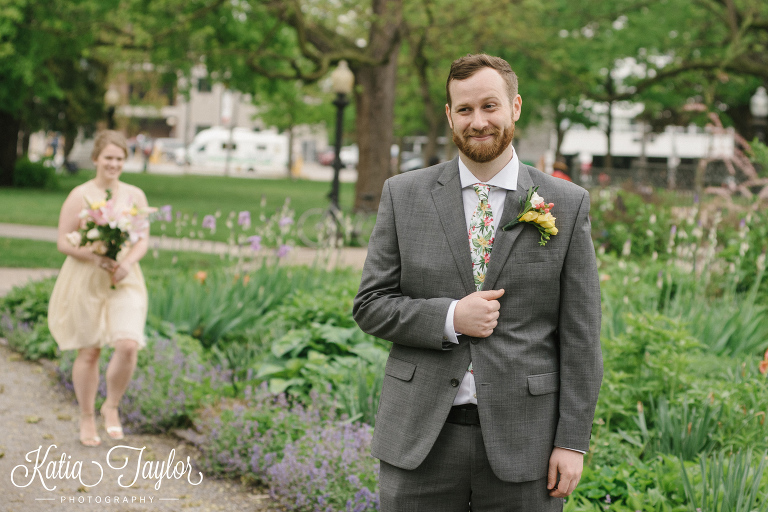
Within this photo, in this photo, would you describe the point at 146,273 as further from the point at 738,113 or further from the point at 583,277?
the point at 738,113

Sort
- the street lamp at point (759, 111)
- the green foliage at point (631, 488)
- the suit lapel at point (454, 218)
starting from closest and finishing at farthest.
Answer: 1. the suit lapel at point (454, 218)
2. the green foliage at point (631, 488)
3. the street lamp at point (759, 111)

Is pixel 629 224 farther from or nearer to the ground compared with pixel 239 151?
nearer to the ground

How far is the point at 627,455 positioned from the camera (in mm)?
4133

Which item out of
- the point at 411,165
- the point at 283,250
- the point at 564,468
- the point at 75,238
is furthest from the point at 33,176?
the point at 411,165

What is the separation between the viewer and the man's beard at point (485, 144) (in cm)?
231

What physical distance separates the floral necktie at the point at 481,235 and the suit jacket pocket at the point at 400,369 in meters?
0.31

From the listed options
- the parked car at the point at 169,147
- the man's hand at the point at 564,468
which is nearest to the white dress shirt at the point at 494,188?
the man's hand at the point at 564,468

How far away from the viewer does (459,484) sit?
2377mm

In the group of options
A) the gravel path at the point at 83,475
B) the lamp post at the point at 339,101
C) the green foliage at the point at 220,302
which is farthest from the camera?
the lamp post at the point at 339,101

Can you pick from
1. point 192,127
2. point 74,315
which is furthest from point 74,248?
point 192,127

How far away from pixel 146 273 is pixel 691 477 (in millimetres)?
7396

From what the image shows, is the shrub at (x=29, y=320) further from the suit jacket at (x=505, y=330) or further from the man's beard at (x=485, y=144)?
the man's beard at (x=485, y=144)

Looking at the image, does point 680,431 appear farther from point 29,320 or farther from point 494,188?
point 29,320

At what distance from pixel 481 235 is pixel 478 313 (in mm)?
270
